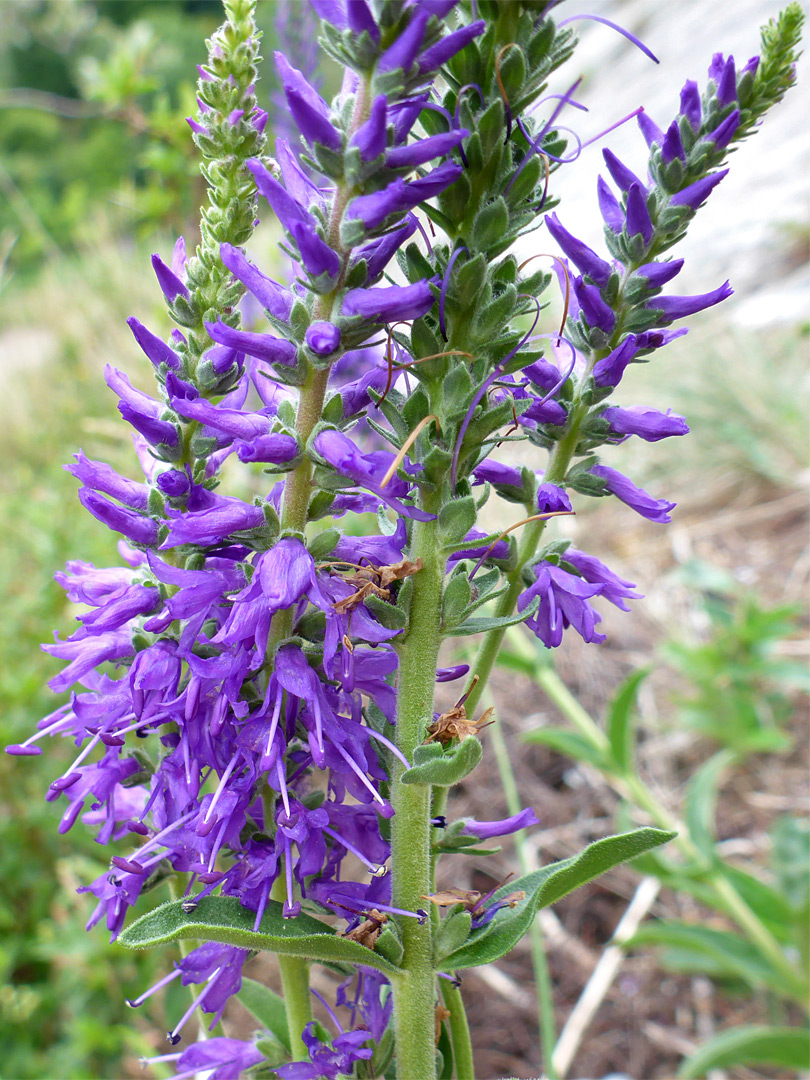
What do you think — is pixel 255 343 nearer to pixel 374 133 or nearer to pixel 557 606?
pixel 374 133

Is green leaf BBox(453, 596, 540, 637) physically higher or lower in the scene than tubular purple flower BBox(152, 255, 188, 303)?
lower

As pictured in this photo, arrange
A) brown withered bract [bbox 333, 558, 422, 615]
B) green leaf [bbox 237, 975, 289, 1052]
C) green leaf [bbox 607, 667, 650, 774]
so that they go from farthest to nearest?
green leaf [bbox 607, 667, 650, 774], green leaf [bbox 237, 975, 289, 1052], brown withered bract [bbox 333, 558, 422, 615]

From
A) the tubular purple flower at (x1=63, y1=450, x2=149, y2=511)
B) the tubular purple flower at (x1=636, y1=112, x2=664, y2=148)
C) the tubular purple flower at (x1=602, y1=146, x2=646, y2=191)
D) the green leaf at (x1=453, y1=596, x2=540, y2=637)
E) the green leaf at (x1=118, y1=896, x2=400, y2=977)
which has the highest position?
the tubular purple flower at (x1=636, y1=112, x2=664, y2=148)

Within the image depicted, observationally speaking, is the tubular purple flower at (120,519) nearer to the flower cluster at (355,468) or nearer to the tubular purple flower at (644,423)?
the flower cluster at (355,468)

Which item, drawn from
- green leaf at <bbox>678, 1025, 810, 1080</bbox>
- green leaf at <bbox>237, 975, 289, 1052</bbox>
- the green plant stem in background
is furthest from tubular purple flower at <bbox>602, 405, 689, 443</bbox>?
green leaf at <bbox>678, 1025, 810, 1080</bbox>

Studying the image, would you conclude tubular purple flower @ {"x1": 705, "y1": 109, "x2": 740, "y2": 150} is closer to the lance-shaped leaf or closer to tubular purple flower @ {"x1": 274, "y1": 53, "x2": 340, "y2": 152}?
tubular purple flower @ {"x1": 274, "y1": 53, "x2": 340, "y2": 152}

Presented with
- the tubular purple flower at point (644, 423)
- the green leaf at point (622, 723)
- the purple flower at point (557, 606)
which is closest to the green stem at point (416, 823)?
the purple flower at point (557, 606)

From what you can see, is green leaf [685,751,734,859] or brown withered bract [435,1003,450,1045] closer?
brown withered bract [435,1003,450,1045]

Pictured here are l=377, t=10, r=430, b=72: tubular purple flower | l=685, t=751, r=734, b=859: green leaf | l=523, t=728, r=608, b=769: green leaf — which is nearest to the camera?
l=377, t=10, r=430, b=72: tubular purple flower
